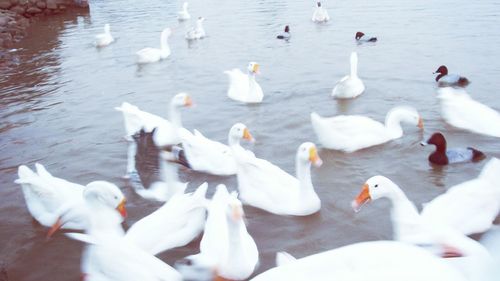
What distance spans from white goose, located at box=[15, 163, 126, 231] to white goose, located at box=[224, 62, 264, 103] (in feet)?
15.1

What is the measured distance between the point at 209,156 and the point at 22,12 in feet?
70.6

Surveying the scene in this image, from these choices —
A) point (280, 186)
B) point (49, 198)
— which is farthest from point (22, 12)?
point (280, 186)

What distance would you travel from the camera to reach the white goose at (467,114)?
24.0ft

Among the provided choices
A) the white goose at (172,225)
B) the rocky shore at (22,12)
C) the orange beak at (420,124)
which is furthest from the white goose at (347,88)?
the rocky shore at (22,12)

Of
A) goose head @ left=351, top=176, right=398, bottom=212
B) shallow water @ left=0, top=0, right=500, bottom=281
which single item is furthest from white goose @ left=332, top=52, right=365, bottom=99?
goose head @ left=351, top=176, right=398, bottom=212

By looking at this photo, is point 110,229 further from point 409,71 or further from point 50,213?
point 409,71

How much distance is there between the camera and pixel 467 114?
7.60 m

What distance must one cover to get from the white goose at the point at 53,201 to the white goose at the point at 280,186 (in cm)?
176

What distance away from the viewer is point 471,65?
11.2 meters

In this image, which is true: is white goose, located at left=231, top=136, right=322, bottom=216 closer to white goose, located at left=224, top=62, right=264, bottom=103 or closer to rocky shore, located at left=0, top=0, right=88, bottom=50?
white goose, located at left=224, top=62, right=264, bottom=103

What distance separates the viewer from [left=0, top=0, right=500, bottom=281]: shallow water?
17.7 ft

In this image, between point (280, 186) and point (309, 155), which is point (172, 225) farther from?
point (309, 155)

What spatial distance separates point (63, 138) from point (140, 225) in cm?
426

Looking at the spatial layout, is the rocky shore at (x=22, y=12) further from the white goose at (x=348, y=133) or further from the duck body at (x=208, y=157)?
the white goose at (x=348, y=133)
